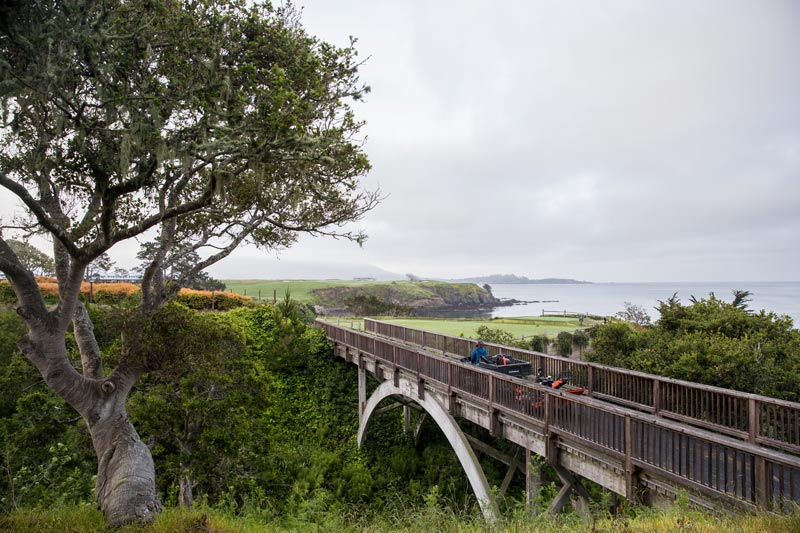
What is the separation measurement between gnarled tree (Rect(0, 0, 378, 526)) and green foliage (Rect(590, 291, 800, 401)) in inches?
486

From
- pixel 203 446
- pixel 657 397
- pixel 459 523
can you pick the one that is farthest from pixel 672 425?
pixel 203 446

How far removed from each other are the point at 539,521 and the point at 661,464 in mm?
2337

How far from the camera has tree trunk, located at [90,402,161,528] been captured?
16.7ft

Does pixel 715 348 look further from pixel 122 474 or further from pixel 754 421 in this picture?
pixel 122 474

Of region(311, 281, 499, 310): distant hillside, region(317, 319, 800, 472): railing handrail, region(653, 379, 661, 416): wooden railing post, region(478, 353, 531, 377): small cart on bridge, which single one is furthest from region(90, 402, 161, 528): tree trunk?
region(311, 281, 499, 310): distant hillside

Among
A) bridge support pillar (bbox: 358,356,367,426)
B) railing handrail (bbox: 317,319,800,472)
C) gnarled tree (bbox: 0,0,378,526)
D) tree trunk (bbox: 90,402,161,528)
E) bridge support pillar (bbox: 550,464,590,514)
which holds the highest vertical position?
gnarled tree (bbox: 0,0,378,526)

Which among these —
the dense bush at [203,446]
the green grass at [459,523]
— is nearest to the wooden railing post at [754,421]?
the green grass at [459,523]

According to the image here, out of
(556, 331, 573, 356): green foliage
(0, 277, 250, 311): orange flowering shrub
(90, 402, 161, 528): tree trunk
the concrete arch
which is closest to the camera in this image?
(90, 402, 161, 528): tree trunk

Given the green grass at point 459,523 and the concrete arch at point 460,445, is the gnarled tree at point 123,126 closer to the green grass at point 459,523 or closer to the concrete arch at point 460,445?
the green grass at point 459,523

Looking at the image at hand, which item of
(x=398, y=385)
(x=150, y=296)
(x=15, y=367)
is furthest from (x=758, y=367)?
(x=15, y=367)

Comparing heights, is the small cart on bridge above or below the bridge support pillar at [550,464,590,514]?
above

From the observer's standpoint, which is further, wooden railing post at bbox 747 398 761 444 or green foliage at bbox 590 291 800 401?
green foliage at bbox 590 291 800 401

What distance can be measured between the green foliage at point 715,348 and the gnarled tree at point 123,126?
12.4 m

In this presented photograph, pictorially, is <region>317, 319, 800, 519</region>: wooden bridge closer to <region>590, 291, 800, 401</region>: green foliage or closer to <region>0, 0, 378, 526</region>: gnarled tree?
<region>590, 291, 800, 401</region>: green foliage
